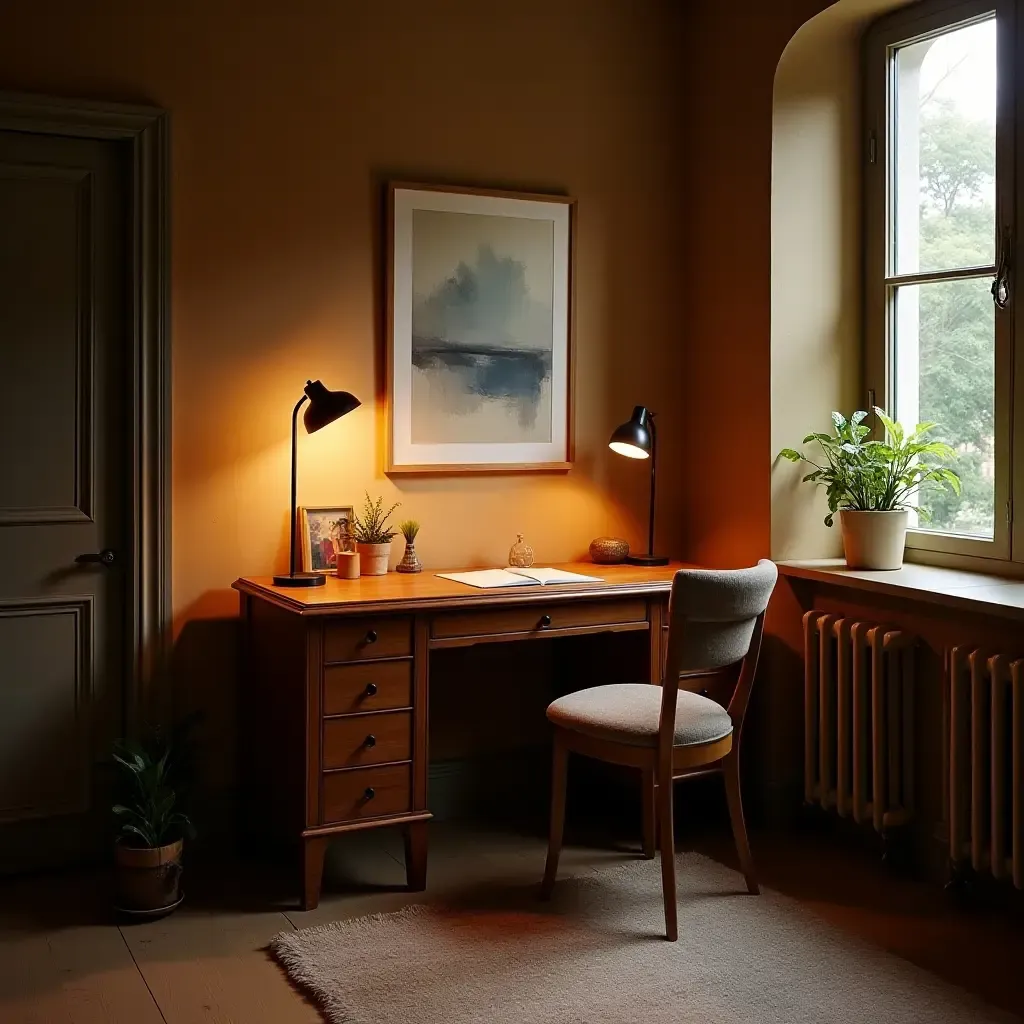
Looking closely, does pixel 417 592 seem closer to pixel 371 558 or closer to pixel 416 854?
pixel 371 558

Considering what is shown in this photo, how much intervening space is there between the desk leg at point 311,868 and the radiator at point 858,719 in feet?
4.84

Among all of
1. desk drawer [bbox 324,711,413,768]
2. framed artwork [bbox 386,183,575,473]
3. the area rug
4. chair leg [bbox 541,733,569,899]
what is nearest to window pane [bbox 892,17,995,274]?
framed artwork [bbox 386,183,575,473]

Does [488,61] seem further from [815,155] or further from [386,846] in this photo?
[386,846]

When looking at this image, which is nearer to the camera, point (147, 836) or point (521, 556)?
point (147, 836)

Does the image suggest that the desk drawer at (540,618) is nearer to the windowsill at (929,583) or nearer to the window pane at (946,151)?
the windowsill at (929,583)

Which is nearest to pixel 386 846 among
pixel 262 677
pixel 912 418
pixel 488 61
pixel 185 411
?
pixel 262 677

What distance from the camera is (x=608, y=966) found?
2.82 m

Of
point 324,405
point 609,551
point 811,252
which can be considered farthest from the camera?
point 609,551

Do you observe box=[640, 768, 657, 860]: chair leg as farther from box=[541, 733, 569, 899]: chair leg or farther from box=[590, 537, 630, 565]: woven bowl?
box=[590, 537, 630, 565]: woven bowl

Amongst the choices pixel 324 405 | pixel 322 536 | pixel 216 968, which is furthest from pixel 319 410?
pixel 216 968

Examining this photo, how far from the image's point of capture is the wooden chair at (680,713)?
2947 millimetres

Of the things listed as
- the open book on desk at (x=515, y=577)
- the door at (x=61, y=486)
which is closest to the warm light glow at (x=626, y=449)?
the open book on desk at (x=515, y=577)

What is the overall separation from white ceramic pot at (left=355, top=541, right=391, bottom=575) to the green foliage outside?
5.38 feet

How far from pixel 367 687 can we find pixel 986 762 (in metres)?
1.61
